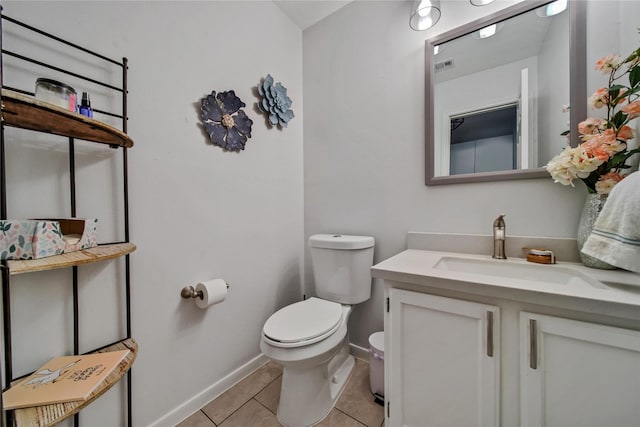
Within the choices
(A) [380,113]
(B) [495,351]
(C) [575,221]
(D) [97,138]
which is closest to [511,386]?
(B) [495,351]

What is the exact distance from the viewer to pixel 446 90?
134cm

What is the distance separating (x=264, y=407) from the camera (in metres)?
1.27

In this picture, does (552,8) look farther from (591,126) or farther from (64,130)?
(64,130)

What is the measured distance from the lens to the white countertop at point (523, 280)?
0.71m

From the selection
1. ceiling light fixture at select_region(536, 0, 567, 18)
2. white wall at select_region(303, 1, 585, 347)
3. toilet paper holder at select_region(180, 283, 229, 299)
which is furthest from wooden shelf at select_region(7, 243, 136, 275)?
ceiling light fixture at select_region(536, 0, 567, 18)

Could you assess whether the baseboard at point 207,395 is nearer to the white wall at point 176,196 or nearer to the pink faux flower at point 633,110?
the white wall at point 176,196

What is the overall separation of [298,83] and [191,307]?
64.6 inches

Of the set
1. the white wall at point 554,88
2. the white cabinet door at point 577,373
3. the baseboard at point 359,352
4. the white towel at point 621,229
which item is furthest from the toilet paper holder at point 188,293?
the white wall at point 554,88

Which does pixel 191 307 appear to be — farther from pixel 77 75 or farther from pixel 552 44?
pixel 552 44

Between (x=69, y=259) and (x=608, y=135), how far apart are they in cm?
184

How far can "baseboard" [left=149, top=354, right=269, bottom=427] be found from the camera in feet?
3.73

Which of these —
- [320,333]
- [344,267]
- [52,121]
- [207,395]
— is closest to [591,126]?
[344,267]

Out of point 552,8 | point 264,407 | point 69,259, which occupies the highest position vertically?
point 552,8

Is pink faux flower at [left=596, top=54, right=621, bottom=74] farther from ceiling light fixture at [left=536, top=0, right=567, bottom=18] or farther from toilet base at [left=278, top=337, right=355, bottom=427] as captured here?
toilet base at [left=278, top=337, right=355, bottom=427]
